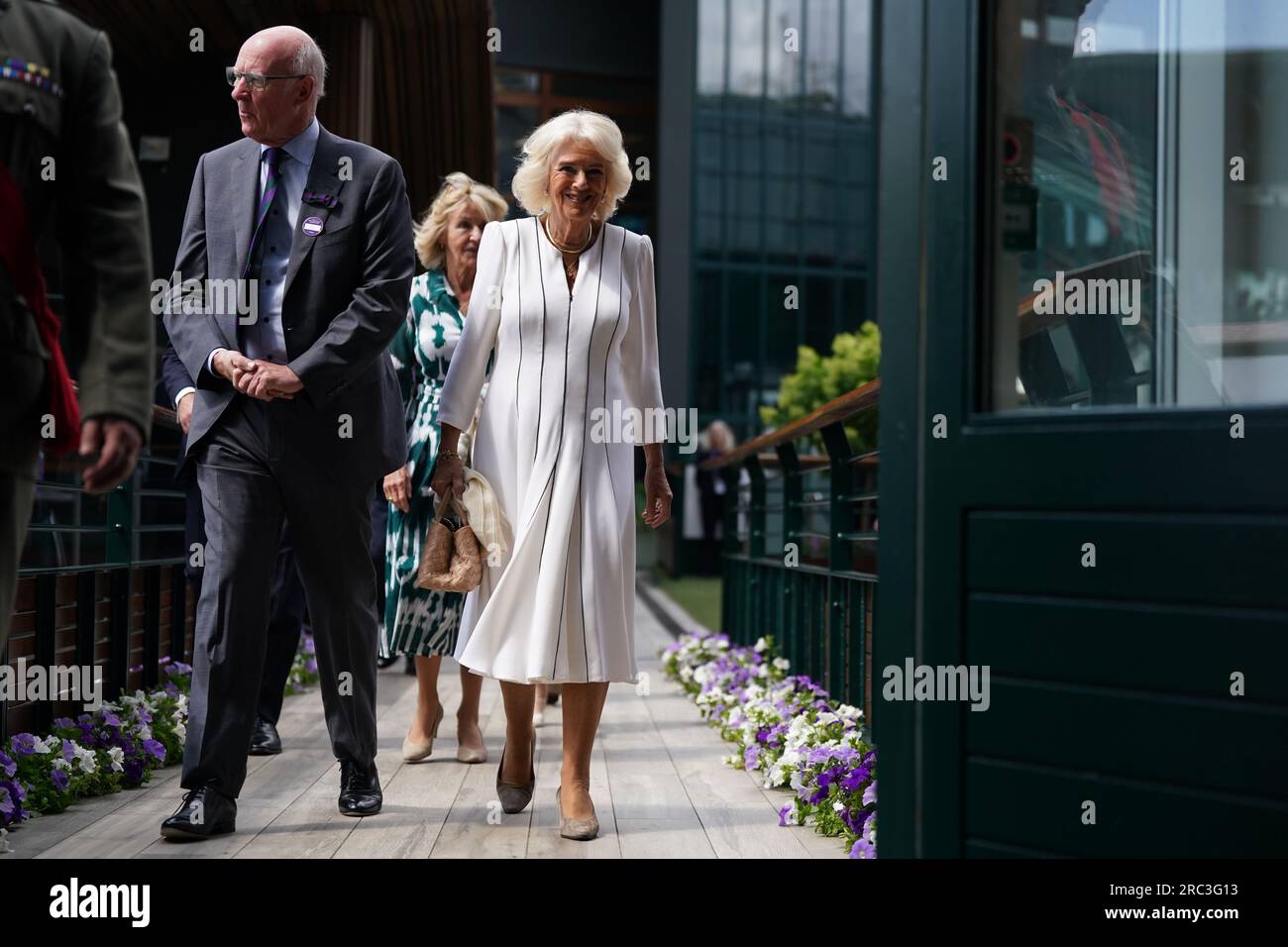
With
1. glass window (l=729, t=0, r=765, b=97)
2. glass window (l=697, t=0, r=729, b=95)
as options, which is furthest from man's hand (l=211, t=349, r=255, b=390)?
glass window (l=729, t=0, r=765, b=97)

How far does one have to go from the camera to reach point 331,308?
3.77 meters

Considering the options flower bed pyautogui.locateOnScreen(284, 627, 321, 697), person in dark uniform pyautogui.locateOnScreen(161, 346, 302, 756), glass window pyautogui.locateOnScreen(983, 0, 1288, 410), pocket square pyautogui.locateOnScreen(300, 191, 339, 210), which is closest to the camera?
glass window pyautogui.locateOnScreen(983, 0, 1288, 410)

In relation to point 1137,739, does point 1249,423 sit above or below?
above

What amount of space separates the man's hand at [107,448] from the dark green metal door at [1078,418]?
1442 millimetres

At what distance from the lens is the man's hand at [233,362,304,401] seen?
3.53 metres

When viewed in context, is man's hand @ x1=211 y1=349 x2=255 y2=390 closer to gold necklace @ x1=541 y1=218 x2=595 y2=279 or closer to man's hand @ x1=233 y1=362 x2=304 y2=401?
man's hand @ x1=233 y1=362 x2=304 y2=401

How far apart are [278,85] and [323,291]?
0.55 meters

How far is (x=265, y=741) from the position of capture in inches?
202

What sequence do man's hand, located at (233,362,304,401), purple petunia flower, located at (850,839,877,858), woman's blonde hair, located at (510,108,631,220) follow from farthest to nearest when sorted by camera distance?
woman's blonde hair, located at (510,108,631,220)
man's hand, located at (233,362,304,401)
purple petunia flower, located at (850,839,877,858)

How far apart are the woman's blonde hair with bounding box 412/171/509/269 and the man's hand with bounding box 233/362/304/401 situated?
6.09 feet
